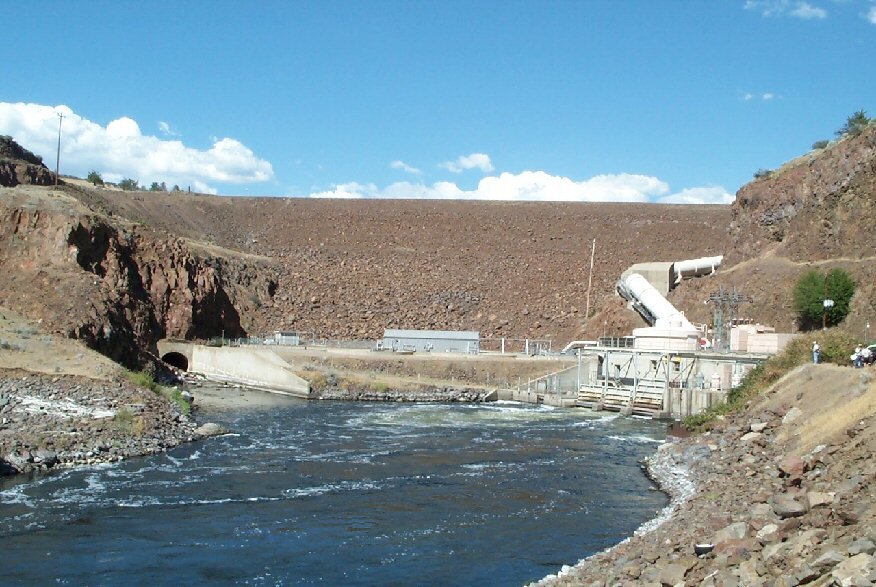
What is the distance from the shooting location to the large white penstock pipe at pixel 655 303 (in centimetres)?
5362

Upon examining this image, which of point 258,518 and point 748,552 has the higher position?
point 748,552

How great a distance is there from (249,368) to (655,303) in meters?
27.4

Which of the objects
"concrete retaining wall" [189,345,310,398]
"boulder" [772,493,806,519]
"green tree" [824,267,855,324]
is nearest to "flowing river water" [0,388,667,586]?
"boulder" [772,493,806,519]

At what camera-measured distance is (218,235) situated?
103 m

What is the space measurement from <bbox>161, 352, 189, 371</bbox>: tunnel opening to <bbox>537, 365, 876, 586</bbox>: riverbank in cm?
4232

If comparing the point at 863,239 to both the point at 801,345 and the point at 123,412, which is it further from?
the point at 123,412

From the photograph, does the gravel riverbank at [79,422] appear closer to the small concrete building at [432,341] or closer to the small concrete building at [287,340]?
the small concrete building at [432,341]

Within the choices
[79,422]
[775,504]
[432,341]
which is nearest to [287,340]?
[432,341]

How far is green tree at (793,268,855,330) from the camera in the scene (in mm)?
48781

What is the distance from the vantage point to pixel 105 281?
52.4m

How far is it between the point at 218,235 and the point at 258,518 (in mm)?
86256

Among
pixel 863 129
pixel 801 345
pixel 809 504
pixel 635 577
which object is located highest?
pixel 863 129

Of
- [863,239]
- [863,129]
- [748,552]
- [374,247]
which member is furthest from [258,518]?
[374,247]

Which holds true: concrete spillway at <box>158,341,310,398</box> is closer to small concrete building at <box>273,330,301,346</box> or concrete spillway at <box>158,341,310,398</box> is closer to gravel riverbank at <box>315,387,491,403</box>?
gravel riverbank at <box>315,387,491,403</box>
